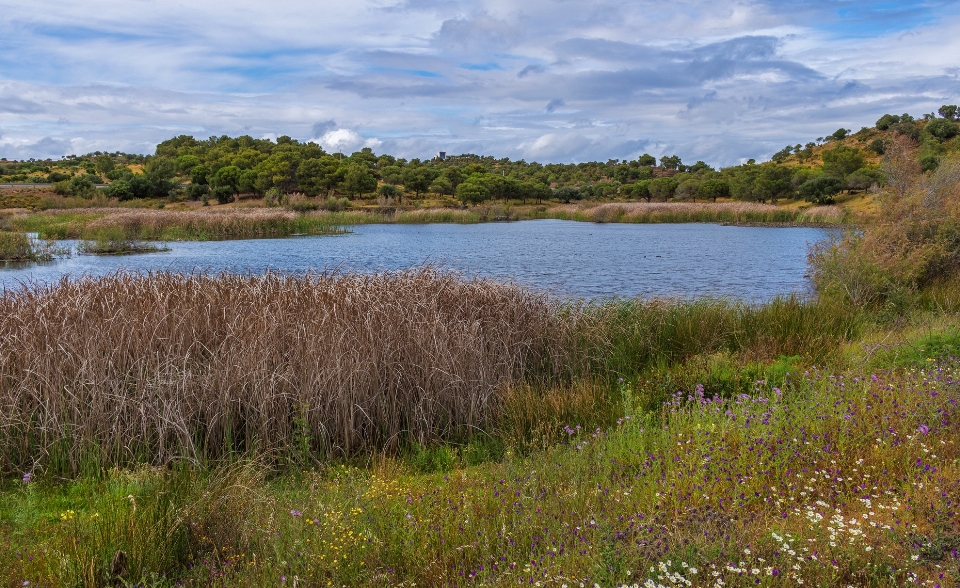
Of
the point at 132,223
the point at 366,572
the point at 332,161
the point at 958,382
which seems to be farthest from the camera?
the point at 332,161

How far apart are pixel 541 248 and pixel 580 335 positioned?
26375 mm

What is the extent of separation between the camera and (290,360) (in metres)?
7.62

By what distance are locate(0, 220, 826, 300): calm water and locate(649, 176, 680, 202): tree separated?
44.9 metres

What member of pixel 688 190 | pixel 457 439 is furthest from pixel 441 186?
pixel 457 439

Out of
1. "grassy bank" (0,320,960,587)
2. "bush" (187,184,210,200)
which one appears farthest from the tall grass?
"bush" (187,184,210,200)

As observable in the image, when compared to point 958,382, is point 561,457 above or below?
below

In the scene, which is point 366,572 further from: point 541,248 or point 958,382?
point 541,248

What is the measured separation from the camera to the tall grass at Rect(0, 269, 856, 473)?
273 inches

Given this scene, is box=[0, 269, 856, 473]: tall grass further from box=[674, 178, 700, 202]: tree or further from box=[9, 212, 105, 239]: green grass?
box=[674, 178, 700, 202]: tree

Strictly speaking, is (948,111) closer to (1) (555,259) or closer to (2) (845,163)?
(2) (845,163)

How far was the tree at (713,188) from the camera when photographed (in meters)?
85.1

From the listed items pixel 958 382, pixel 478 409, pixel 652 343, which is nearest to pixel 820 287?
pixel 652 343

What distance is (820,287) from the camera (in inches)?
638

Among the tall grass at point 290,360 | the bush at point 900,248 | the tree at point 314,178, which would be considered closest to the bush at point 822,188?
the bush at point 900,248
